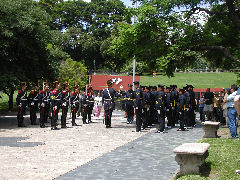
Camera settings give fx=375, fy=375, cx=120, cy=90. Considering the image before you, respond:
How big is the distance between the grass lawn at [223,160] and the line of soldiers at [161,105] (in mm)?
4269

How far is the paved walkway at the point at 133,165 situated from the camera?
26.2 ft

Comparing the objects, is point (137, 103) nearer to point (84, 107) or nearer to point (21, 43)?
point (84, 107)

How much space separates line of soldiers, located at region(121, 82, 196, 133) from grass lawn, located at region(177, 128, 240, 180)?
4269 mm

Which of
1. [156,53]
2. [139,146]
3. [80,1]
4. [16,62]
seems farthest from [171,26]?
[80,1]

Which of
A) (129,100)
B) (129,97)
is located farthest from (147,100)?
(129,100)

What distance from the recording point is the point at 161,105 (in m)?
16.7

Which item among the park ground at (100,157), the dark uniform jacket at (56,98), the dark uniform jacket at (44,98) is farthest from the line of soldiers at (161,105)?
the dark uniform jacket at (44,98)

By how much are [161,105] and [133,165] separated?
776 cm

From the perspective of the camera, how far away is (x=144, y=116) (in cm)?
1870

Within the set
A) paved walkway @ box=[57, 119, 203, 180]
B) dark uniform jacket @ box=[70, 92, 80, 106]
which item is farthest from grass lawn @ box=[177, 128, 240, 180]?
dark uniform jacket @ box=[70, 92, 80, 106]

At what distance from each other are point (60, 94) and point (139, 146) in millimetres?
7161

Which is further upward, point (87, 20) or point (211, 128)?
point (87, 20)

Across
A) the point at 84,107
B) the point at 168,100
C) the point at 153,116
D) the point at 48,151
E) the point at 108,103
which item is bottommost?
the point at 48,151

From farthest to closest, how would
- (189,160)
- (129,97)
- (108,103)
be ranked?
(129,97) → (108,103) → (189,160)
